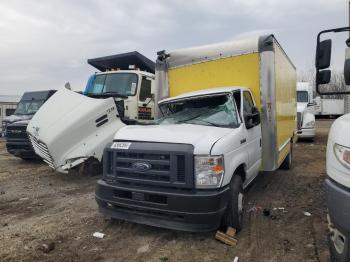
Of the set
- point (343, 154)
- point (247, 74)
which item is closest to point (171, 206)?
point (343, 154)

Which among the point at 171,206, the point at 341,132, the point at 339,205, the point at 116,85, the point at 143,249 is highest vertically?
the point at 116,85

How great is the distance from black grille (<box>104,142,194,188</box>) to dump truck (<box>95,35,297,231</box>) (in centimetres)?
1

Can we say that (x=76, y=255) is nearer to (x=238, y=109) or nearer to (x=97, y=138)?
(x=238, y=109)

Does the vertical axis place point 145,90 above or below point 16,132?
above

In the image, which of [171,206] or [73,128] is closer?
[171,206]

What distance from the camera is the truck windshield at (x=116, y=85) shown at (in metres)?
9.30

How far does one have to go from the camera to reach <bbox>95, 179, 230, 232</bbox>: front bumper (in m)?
4.14

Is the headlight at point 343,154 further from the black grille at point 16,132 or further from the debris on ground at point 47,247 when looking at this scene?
the black grille at point 16,132

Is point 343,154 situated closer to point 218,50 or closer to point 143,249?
point 143,249

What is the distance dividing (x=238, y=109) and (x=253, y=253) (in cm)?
217

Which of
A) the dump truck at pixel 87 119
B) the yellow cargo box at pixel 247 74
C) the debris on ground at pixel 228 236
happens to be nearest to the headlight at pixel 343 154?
the debris on ground at pixel 228 236

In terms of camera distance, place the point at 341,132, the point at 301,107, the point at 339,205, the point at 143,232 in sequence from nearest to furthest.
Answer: the point at 339,205 < the point at 341,132 < the point at 143,232 < the point at 301,107

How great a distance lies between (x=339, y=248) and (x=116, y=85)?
A: 24.8 feet

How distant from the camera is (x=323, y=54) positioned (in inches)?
147
